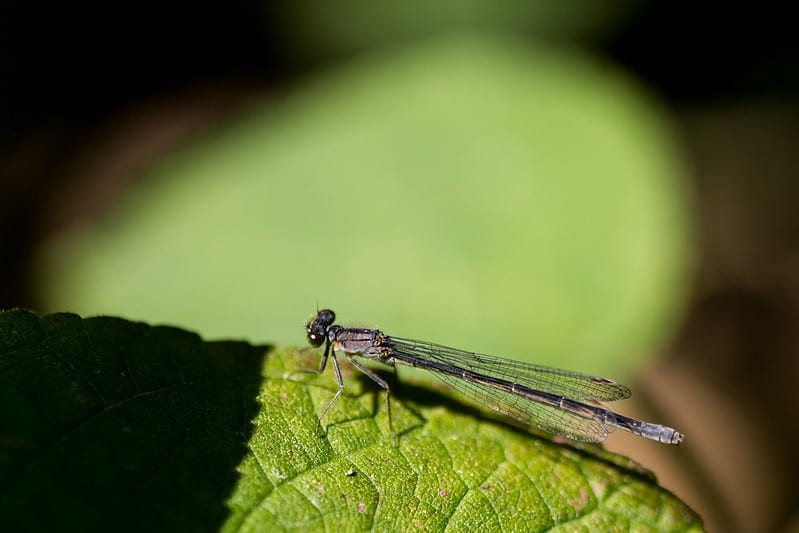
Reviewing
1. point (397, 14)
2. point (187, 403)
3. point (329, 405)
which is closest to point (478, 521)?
point (329, 405)

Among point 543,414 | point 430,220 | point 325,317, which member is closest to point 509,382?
point 543,414

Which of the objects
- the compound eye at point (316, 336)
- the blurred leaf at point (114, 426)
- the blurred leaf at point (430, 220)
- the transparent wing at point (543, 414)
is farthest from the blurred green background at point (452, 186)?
the blurred leaf at point (114, 426)

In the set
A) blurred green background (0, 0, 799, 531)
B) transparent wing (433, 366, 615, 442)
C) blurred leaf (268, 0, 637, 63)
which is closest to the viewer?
transparent wing (433, 366, 615, 442)

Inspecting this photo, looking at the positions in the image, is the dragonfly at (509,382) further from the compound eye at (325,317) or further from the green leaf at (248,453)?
the green leaf at (248,453)

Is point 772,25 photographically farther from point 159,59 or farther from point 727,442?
point 159,59

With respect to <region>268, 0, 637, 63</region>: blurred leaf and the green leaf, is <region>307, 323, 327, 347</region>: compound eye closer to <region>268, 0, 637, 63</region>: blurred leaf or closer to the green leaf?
the green leaf

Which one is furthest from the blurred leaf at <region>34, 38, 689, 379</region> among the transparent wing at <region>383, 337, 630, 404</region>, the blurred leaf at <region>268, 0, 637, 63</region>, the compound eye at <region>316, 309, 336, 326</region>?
the compound eye at <region>316, 309, 336, 326</region>

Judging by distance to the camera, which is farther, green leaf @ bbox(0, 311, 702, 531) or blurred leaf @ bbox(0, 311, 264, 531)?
green leaf @ bbox(0, 311, 702, 531)
